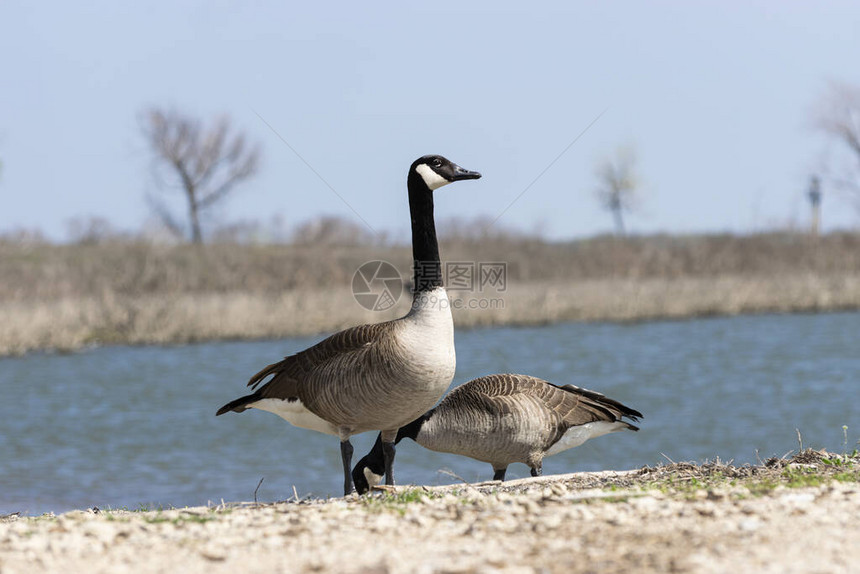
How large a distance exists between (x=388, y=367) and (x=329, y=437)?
1273cm

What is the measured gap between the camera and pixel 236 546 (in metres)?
3.90

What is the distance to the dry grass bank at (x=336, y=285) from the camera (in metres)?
26.8

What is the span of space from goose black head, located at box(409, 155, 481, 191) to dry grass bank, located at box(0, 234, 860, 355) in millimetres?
18819

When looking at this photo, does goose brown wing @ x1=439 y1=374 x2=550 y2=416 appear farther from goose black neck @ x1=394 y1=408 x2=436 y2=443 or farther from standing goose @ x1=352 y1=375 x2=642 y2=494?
goose black neck @ x1=394 y1=408 x2=436 y2=443

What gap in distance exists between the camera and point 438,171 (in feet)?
23.5

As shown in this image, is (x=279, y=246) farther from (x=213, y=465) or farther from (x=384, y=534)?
(x=384, y=534)

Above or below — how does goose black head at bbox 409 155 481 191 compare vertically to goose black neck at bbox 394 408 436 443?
above

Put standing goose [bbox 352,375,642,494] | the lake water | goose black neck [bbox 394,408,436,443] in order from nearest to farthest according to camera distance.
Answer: standing goose [bbox 352,375,642,494] < goose black neck [bbox 394,408,436,443] < the lake water

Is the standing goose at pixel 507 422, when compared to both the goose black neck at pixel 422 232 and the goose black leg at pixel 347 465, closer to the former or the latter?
the goose black leg at pixel 347 465

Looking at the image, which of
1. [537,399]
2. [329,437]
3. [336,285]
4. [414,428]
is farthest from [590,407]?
[336,285]

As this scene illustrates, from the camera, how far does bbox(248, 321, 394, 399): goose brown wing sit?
659 centimetres

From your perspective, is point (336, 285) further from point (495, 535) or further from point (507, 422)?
point (495, 535)

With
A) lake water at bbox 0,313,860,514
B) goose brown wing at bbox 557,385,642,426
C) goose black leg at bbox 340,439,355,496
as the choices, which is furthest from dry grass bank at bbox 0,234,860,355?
goose black leg at bbox 340,439,355,496

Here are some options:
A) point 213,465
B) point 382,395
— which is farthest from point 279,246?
point 382,395
